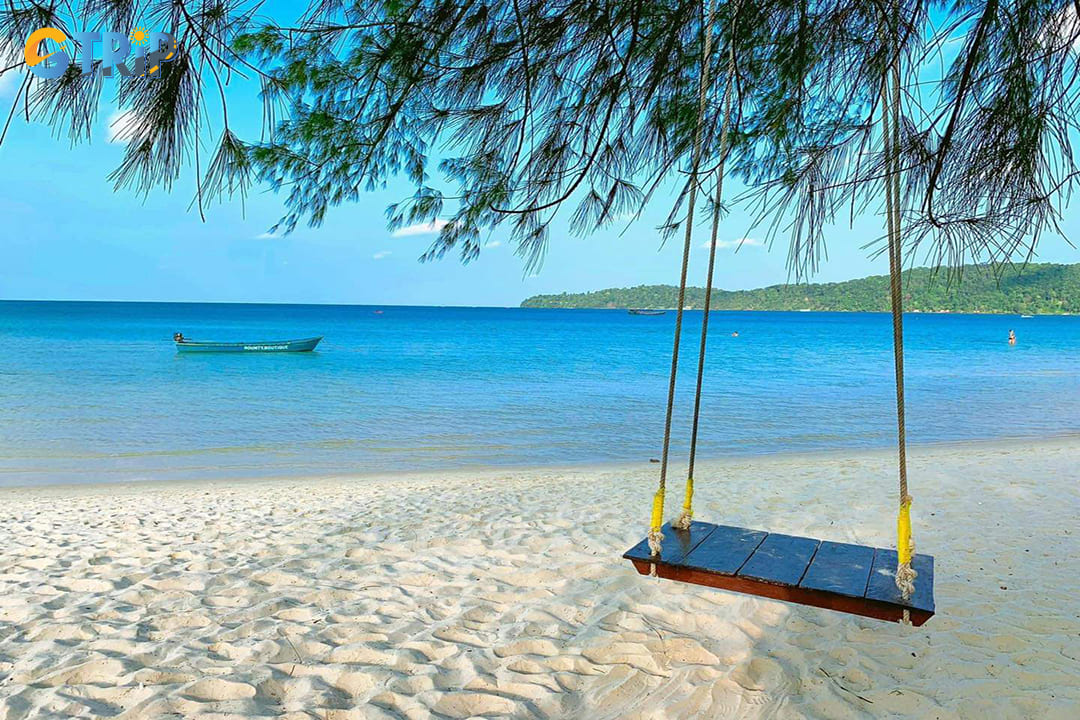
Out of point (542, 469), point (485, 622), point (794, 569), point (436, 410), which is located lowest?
point (436, 410)

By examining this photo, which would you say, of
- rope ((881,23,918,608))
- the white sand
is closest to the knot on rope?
rope ((881,23,918,608))

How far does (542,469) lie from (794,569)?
18.9ft

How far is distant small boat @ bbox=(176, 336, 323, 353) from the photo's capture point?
24828 mm

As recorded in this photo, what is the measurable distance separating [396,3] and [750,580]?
2028 mm

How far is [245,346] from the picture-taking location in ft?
81.9

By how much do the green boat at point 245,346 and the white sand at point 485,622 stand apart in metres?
20.3

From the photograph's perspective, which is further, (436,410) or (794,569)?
(436,410)

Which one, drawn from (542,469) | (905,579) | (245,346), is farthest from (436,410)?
(245,346)

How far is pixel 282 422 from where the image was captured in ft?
39.4

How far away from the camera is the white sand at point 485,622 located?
2.52 metres

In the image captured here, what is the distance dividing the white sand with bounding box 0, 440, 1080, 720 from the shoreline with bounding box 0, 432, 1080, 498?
1777mm

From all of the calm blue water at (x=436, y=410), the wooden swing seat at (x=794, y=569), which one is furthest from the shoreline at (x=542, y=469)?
the wooden swing seat at (x=794, y=569)

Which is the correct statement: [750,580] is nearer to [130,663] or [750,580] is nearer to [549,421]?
[130,663]

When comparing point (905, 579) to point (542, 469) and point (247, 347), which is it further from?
point (247, 347)
